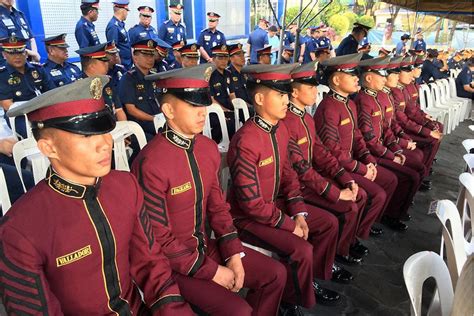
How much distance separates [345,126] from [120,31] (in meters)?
4.43

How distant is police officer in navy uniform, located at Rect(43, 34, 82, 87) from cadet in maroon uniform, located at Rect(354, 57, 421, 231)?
3.15 m

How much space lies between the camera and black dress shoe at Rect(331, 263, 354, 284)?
267cm

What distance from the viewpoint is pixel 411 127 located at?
4.44 metres

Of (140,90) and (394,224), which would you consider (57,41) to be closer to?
(140,90)

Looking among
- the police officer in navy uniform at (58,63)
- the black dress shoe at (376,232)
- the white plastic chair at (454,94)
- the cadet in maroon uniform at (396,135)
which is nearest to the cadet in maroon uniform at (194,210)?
the black dress shoe at (376,232)

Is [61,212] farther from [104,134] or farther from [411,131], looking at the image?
[411,131]

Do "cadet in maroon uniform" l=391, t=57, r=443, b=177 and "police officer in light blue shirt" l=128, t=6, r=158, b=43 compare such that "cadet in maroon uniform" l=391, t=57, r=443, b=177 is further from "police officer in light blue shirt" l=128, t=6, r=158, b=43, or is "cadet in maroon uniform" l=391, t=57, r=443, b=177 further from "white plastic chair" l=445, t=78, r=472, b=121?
"police officer in light blue shirt" l=128, t=6, r=158, b=43

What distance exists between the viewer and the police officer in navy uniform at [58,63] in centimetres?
421

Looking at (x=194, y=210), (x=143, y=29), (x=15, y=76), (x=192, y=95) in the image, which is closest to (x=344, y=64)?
(x=192, y=95)

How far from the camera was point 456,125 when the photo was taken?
7.23 m

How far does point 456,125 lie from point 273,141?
632cm

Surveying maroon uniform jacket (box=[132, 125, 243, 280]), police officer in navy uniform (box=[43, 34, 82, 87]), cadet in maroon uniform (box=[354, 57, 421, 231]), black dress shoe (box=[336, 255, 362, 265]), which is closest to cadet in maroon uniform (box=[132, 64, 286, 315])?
maroon uniform jacket (box=[132, 125, 243, 280])

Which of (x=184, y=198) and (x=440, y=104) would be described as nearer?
(x=184, y=198)

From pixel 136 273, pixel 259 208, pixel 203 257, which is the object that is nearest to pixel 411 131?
pixel 259 208
